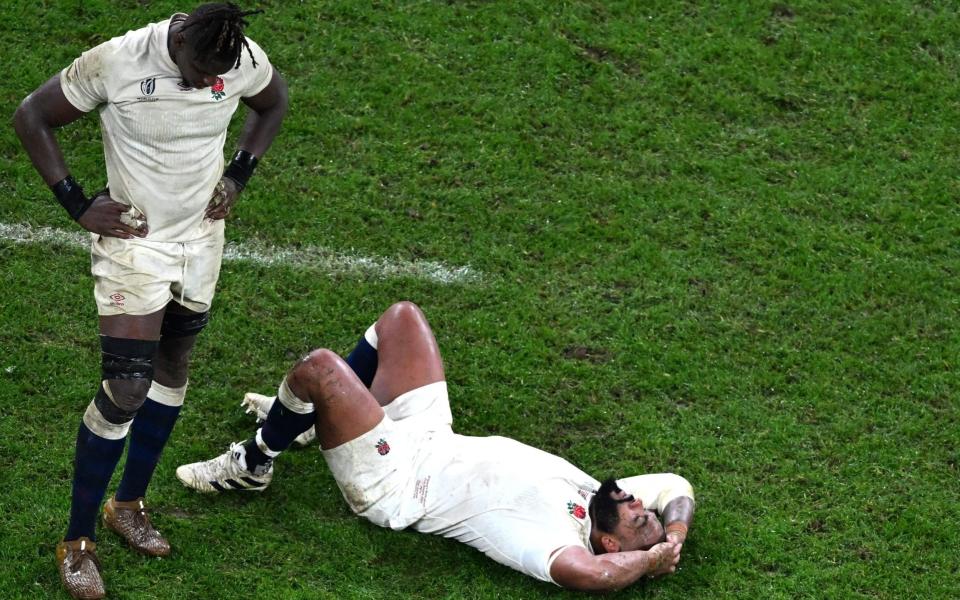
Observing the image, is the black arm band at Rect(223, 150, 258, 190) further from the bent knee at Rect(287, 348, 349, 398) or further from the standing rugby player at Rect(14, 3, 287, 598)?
the bent knee at Rect(287, 348, 349, 398)

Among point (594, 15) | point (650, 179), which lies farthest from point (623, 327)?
point (594, 15)

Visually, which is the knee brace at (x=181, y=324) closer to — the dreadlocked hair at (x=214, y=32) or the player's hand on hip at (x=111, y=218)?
the player's hand on hip at (x=111, y=218)

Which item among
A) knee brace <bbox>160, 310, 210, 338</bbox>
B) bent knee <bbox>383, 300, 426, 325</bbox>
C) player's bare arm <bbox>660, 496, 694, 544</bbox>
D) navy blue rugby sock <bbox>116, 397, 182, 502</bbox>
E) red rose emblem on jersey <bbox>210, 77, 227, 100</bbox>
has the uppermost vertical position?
red rose emblem on jersey <bbox>210, 77, 227, 100</bbox>

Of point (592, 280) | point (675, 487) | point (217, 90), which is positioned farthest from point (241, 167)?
point (592, 280)

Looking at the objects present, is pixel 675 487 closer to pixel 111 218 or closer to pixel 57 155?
pixel 111 218

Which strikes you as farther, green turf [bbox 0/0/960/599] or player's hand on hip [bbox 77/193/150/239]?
green turf [bbox 0/0/960/599]

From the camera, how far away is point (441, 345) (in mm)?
7199

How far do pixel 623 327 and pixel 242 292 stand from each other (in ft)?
7.01

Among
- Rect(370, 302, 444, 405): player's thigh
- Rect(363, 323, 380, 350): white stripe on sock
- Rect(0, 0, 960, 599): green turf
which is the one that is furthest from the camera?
Rect(363, 323, 380, 350): white stripe on sock

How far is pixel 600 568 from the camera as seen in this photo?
555cm

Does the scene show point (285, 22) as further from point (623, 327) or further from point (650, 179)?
point (623, 327)

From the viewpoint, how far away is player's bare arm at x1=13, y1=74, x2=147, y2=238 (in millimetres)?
5129

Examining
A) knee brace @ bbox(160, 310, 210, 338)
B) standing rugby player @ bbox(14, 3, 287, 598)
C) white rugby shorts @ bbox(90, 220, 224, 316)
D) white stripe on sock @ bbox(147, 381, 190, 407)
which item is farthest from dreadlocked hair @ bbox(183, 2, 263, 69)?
white stripe on sock @ bbox(147, 381, 190, 407)

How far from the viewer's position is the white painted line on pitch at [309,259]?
755 centimetres
